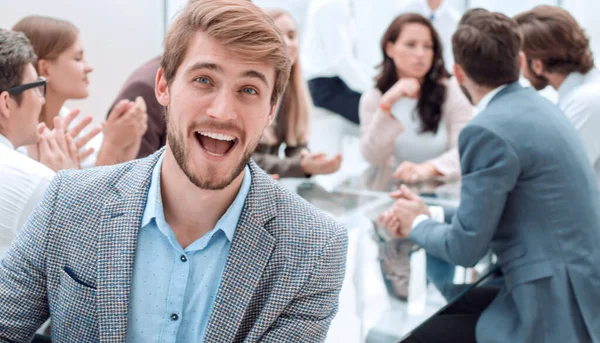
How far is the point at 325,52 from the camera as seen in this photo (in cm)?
507

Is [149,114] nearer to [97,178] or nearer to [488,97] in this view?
[488,97]

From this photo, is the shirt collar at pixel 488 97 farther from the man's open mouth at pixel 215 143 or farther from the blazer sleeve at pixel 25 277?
the blazer sleeve at pixel 25 277

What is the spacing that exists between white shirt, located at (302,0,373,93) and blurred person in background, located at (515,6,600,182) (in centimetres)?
198

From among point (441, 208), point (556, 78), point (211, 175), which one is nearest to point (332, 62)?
point (556, 78)

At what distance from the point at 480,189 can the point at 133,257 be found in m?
1.17

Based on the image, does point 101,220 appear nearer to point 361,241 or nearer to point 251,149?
point 251,149

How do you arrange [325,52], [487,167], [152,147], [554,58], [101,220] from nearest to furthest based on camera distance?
[101,220] → [487,167] → [152,147] → [554,58] → [325,52]

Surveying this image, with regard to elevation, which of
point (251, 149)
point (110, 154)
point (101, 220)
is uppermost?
point (251, 149)

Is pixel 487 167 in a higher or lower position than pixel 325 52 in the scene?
higher

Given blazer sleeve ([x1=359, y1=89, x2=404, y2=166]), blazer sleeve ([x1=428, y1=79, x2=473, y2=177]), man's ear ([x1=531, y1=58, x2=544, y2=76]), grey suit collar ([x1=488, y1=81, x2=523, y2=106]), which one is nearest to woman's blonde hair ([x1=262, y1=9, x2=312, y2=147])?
blazer sleeve ([x1=359, y1=89, x2=404, y2=166])

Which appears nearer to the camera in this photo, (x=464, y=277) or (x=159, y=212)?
(x=159, y=212)

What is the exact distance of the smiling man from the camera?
131cm

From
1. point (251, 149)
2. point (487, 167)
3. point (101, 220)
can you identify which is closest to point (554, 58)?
point (487, 167)

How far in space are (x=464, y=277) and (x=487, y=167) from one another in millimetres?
401
